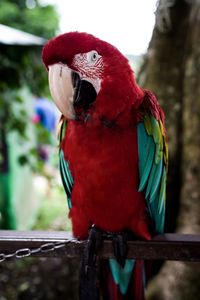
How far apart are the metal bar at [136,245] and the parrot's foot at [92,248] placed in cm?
4

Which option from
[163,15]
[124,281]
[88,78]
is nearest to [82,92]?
[88,78]

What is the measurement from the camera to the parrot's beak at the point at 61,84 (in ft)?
2.91

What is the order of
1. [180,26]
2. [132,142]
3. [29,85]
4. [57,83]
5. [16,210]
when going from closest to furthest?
[57,83], [132,142], [180,26], [29,85], [16,210]

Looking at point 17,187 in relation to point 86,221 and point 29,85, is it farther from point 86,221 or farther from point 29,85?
point 86,221

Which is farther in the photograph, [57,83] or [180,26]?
[180,26]

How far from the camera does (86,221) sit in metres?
1.13

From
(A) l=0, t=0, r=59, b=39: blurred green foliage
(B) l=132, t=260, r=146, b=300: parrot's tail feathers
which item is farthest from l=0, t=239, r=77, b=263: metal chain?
(A) l=0, t=0, r=59, b=39: blurred green foliage

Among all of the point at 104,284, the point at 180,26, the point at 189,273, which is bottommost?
the point at 189,273

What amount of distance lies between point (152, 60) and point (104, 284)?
4.58ft

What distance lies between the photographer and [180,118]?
2.11m

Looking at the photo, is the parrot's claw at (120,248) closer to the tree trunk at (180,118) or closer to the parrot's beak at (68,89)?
the parrot's beak at (68,89)

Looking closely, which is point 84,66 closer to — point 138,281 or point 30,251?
point 30,251

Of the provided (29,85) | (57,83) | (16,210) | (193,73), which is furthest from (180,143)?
(16,210)

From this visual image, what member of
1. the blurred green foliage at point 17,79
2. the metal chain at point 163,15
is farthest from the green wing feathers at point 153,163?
the blurred green foliage at point 17,79
